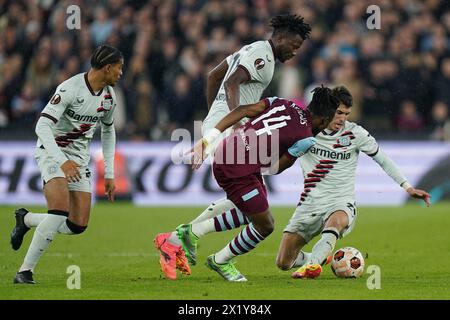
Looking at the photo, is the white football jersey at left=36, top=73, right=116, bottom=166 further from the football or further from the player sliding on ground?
the football

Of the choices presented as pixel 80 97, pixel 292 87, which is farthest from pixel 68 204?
pixel 292 87

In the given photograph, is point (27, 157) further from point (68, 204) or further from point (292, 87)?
point (68, 204)

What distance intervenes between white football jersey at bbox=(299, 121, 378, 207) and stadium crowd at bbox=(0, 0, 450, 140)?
8.58 metres

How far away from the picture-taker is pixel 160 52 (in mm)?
20672

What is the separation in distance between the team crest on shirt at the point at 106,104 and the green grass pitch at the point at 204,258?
5.31 feet

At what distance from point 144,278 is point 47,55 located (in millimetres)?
11094

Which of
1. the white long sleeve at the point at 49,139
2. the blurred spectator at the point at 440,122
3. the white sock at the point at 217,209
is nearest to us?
the white long sleeve at the point at 49,139

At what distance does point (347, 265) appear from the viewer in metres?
10.2

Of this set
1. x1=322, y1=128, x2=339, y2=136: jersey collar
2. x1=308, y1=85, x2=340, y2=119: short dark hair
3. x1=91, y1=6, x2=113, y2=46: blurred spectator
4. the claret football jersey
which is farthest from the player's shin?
x1=91, y1=6, x2=113, y2=46: blurred spectator

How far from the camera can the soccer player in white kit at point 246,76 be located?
393 inches

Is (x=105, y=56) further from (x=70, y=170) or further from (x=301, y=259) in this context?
(x=301, y=259)

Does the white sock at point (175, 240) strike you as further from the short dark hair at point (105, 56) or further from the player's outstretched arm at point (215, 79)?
the short dark hair at point (105, 56)

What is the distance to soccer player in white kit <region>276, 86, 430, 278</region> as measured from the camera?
10531mm

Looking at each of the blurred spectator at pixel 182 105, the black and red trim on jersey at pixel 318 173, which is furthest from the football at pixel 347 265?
the blurred spectator at pixel 182 105
